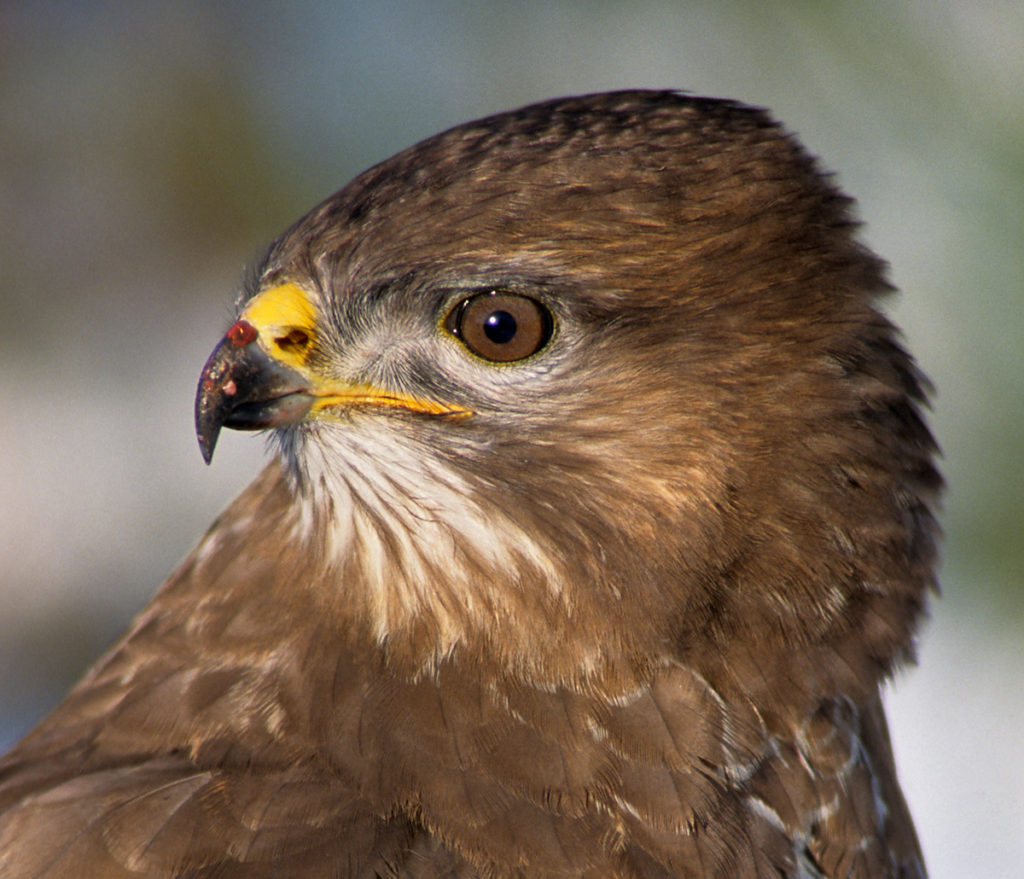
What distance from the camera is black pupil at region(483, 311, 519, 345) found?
2027 mm

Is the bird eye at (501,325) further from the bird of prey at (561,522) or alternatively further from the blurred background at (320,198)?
the blurred background at (320,198)

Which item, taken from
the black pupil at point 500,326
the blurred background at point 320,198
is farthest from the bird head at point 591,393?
the blurred background at point 320,198

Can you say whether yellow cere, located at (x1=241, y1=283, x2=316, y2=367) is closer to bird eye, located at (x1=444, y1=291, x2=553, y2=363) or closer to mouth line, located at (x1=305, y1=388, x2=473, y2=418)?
mouth line, located at (x1=305, y1=388, x2=473, y2=418)

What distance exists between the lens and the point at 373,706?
2.09 meters

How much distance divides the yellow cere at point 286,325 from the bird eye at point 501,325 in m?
0.23

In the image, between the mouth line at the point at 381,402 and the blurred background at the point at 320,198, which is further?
the blurred background at the point at 320,198

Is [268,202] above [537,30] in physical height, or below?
below

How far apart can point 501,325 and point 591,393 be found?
0.66ft

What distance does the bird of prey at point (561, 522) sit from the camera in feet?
6.63

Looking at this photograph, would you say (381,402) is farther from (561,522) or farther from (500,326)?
(561,522)

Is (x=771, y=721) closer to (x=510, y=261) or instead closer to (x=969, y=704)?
(x=510, y=261)

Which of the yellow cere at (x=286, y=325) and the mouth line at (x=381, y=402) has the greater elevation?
the yellow cere at (x=286, y=325)

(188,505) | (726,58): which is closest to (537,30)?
(726,58)

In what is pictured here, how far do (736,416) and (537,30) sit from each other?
4.58m
